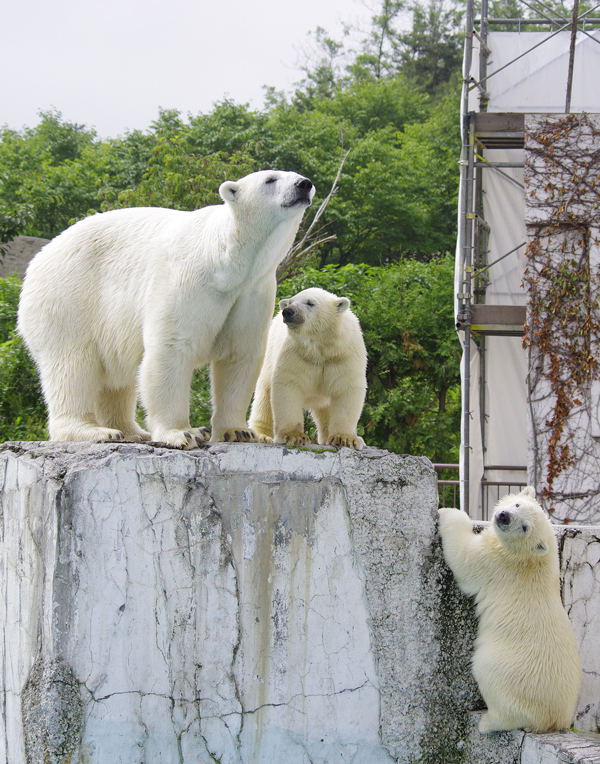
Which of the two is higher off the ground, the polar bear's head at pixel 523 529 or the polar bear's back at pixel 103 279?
the polar bear's back at pixel 103 279

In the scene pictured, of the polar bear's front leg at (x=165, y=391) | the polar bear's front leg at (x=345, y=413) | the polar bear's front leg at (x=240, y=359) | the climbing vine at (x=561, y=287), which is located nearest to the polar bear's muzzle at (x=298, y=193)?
the polar bear's front leg at (x=240, y=359)

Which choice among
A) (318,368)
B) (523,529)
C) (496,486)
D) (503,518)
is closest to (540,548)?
(523,529)

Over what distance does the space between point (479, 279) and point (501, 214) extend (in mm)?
862

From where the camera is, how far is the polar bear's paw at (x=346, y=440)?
3.48 meters

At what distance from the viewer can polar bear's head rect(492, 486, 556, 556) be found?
319cm

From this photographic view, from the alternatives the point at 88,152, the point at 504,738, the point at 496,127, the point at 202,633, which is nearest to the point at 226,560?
the point at 202,633

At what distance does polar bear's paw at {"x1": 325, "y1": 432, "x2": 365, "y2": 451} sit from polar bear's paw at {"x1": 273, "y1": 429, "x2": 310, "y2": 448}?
0.13m

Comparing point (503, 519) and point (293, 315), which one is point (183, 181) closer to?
point (293, 315)

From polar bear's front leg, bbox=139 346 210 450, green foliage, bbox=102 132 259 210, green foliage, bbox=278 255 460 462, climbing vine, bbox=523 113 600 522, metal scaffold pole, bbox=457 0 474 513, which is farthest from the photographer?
green foliage, bbox=278 255 460 462

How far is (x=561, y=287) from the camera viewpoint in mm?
7340

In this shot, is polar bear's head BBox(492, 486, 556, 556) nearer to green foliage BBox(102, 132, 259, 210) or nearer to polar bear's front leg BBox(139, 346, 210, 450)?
polar bear's front leg BBox(139, 346, 210, 450)

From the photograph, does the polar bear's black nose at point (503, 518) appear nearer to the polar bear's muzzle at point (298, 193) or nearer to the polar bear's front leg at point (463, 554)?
the polar bear's front leg at point (463, 554)

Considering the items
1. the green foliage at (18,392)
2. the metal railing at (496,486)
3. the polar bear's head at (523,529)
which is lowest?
the polar bear's head at (523,529)

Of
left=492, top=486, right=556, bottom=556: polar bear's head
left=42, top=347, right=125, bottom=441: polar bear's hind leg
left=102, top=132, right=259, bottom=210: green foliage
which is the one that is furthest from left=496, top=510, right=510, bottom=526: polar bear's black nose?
left=102, top=132, right=259, bottom=210: green foliage
